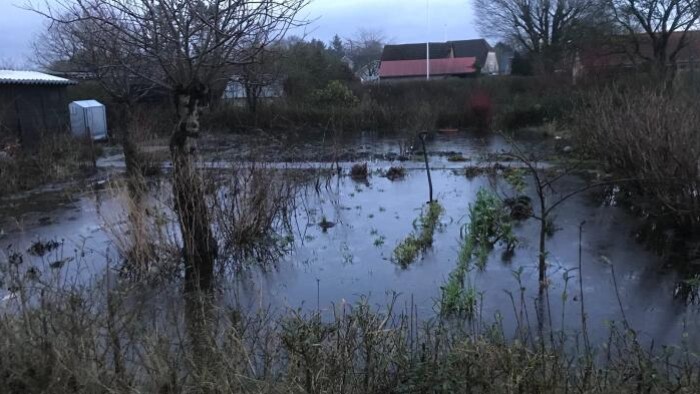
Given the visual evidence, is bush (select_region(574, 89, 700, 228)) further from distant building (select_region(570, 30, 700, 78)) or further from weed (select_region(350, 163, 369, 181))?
distant building (select_region(570, 30, 700, 78))

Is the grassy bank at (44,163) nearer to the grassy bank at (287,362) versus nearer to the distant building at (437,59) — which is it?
the grassy bank at (287,362)

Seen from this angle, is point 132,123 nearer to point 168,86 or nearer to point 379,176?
point 379,176

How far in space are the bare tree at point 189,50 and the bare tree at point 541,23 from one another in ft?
90.7

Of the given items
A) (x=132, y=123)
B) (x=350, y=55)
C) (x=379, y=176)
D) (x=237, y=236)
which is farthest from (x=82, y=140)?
(x=350, y=55)

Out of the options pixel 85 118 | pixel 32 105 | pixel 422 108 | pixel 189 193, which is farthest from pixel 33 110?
pixel 189 193

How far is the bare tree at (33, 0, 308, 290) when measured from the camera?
5.35 meters

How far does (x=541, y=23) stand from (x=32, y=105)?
30.6 meters

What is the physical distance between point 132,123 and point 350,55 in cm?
4376

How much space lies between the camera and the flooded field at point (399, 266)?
524cm

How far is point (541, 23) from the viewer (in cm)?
3912

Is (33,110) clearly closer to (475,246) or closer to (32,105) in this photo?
(32,105)

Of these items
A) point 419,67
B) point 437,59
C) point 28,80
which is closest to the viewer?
point 28,80

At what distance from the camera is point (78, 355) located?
329 centimetres

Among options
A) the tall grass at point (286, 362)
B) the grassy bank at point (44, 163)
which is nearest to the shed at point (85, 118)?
the grassy bank at point (44, 163)
